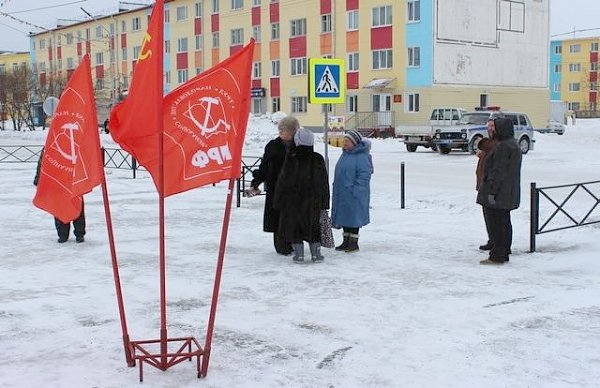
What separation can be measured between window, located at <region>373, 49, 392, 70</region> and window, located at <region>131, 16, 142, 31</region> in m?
27.5

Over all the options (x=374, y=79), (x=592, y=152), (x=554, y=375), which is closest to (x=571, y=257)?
(x=554, y=375)

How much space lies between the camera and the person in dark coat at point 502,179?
7.78 meters

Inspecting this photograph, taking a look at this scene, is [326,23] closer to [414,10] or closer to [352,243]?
[414,10]

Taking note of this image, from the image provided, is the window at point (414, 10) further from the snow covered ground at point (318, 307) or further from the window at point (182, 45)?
the snow covered ground at point (318, 307)

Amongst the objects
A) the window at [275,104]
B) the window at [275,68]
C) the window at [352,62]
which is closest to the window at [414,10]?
the window at [352,62]

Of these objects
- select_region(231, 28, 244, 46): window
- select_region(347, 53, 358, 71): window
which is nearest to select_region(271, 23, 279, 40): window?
select_region(231, 28, 244, 46): window

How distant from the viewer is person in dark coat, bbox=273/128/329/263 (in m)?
8.00

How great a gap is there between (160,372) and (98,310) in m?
1.77

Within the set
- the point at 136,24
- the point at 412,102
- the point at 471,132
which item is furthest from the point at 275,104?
the point at 471,132

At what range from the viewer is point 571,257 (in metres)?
8.41

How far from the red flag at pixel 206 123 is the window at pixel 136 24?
63.7m

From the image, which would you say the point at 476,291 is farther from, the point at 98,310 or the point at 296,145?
the point at 98,310

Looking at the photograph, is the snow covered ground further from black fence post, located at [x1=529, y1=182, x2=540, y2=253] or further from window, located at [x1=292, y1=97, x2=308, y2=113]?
window, located at [x1=292, y1=97, x2=308, y2=113]

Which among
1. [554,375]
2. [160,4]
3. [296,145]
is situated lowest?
[554,375]
